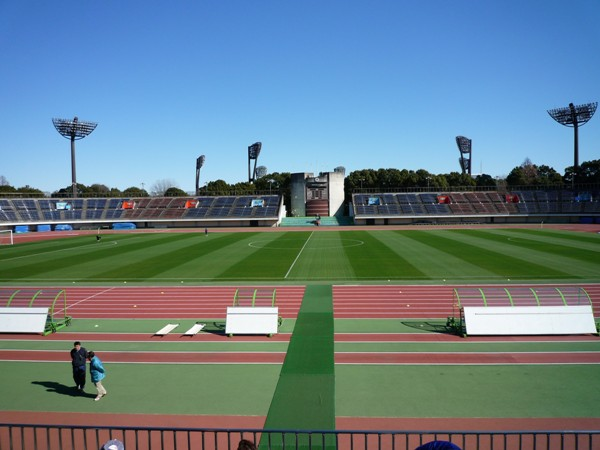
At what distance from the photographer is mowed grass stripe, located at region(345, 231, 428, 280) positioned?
2523cm

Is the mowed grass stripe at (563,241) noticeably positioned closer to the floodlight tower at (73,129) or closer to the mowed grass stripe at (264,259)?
the mowed grass stripe at (264,259)

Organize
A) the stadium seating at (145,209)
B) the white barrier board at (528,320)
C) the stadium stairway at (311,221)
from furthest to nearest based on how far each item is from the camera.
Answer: the stadium stairway at (311,221)
the stadium seating at (145,209)
the white barrier board at (528,320)

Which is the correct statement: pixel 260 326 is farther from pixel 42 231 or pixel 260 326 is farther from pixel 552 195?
pixel 552 195

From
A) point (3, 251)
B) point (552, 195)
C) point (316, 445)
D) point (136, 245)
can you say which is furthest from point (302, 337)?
point (552, 195)

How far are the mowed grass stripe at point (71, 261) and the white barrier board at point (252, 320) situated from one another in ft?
54.6

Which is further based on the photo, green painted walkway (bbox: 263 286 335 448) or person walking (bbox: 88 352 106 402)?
person walking (bbox: 88 352 106 402)

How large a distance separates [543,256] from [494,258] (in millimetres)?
4031

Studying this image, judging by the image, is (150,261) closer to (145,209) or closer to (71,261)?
(71,261)

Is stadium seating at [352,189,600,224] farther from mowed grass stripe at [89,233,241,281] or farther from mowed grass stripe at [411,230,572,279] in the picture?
mowed grass stripe at [89,233,241,281]

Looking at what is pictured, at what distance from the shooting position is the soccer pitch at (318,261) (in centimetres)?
2506

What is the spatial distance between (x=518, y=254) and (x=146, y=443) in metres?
31.6

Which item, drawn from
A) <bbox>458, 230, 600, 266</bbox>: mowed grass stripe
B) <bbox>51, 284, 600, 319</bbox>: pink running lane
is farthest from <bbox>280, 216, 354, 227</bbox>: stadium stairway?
<bbox>51, 284, 600, 319</bbox>: pink running lane

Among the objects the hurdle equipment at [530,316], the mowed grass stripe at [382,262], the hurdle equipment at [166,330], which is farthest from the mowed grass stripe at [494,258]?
the hurdle equipment at [166,330]

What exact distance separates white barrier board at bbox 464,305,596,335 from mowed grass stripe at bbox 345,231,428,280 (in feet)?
32.9
